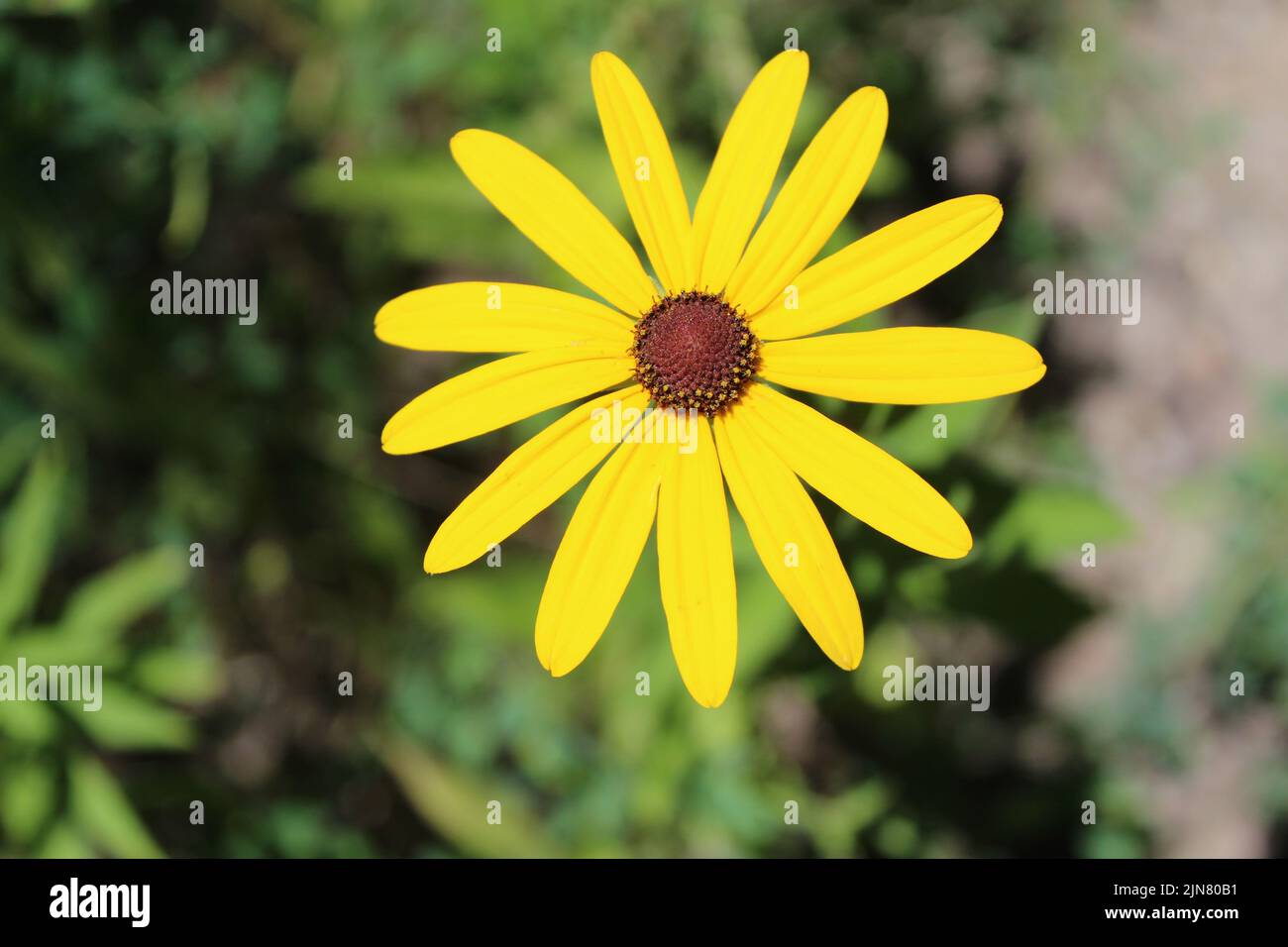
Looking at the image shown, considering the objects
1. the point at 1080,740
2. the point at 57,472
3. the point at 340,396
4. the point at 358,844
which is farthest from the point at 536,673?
the point at 1080,740

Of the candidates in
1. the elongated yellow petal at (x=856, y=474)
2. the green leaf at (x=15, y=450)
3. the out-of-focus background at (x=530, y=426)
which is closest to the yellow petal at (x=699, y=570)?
the elongated yellow petal at (x=856, y=474)

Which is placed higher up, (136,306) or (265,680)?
(136,306)

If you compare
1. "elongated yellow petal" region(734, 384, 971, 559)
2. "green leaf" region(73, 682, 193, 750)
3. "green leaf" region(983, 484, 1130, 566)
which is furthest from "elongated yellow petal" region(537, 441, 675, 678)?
"green leaf" region(73, 682, 193, 750)

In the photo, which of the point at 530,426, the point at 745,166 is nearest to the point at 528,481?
the point at 745,166

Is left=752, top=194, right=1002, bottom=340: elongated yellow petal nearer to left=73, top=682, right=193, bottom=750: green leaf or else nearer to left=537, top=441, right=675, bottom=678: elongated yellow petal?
left=537, top=441, right=675, bottom=678: elongated yellow petal

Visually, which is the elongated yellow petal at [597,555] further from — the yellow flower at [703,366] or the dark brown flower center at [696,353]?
the dark brown flower center at [696,353]

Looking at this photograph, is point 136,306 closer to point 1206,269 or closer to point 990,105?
point 990,105

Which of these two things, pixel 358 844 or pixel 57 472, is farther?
pixel 358 844
